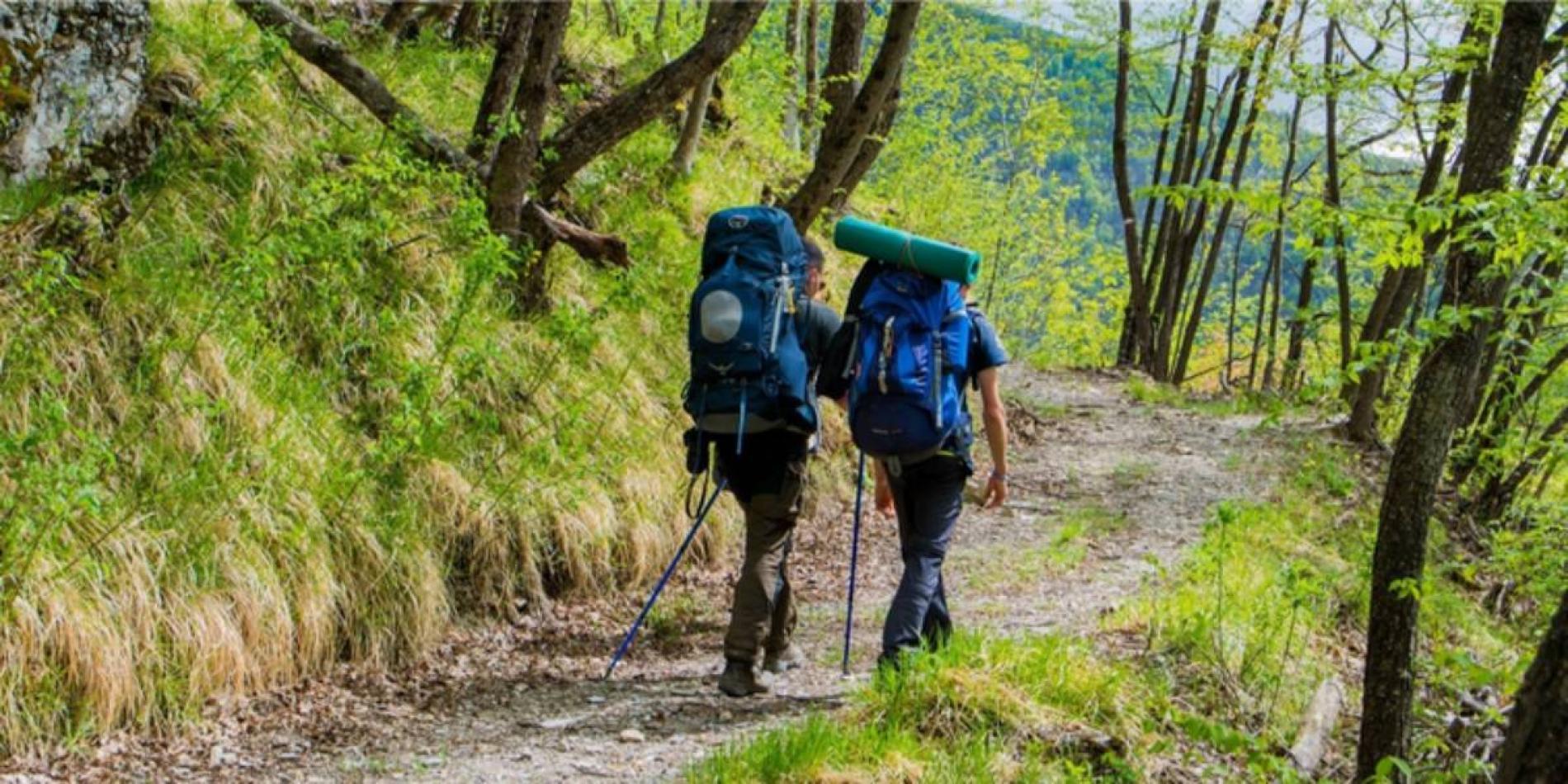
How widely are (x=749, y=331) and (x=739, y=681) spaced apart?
1682 mm

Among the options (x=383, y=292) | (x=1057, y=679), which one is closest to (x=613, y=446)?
(x=383, y=292)

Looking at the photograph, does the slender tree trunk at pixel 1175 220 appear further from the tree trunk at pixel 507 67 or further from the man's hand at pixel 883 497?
the man's hand at pixel 883 497

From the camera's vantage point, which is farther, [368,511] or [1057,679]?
[368,511]

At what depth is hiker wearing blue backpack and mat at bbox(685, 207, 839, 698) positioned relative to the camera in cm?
558

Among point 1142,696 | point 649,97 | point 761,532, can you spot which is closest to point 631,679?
point 761,532

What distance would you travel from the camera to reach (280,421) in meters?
6.31

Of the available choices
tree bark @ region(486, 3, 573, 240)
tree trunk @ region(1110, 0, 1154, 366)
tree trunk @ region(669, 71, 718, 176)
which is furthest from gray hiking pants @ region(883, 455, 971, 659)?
tree trunk @ region(1110, 0, 1154, 366)

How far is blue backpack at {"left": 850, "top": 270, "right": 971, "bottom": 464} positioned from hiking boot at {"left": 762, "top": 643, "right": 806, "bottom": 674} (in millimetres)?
1441

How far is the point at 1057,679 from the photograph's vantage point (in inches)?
208

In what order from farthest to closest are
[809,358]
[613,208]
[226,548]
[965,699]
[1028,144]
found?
1. [1028,144]
2. [613,208]
3. [809,358]
4. [226,548]
5. [965,699]

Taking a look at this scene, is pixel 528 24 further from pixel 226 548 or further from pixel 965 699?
pixel 965 699

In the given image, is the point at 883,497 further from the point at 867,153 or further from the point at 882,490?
the point at 867,153

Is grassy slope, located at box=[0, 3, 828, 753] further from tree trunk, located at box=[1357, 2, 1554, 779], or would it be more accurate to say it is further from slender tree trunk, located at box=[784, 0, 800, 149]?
slender tree trunk, located at box=[784, 0, 800, 149]

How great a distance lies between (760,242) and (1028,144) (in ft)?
98.8
